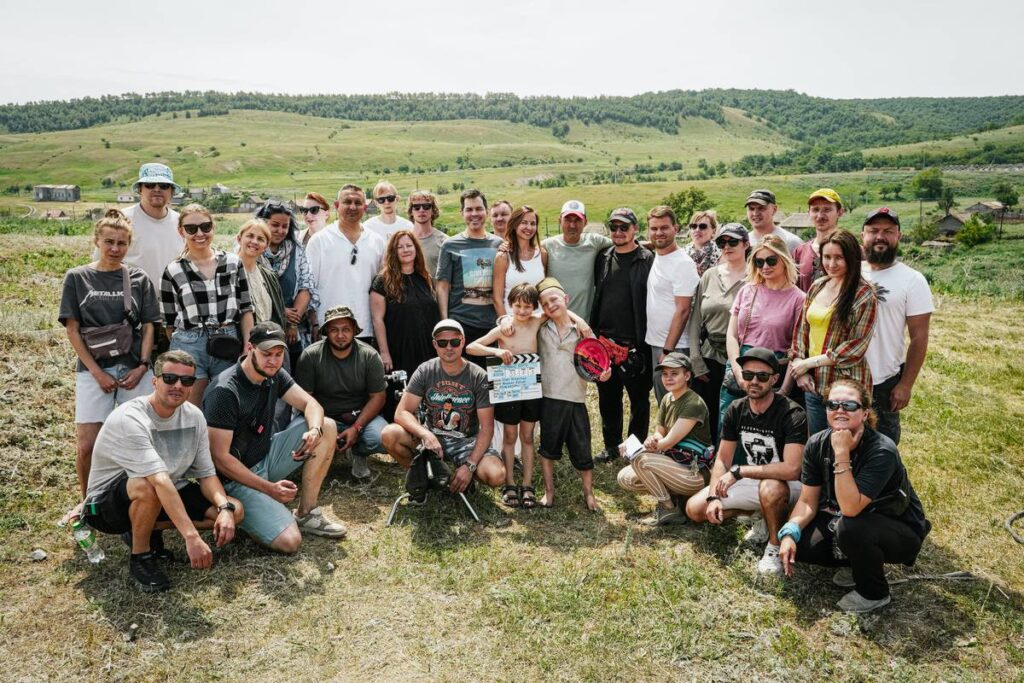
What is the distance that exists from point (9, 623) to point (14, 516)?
1679mm

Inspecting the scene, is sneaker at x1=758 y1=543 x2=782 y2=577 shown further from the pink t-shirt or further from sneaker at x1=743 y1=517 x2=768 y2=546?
the pink t-shirt

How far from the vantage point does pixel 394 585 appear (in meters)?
4.93

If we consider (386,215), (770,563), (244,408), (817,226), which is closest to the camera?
(770,563)

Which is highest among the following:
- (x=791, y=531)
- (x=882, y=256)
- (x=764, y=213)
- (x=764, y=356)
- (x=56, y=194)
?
(x=56, y=194)

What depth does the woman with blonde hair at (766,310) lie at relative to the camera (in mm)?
5660

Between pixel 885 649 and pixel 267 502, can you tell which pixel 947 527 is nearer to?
pixel 885 649

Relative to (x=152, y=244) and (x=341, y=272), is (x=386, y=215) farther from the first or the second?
(x=152, y=244)

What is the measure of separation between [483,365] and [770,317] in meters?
3.14

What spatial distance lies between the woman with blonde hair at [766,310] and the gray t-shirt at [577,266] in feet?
5.75

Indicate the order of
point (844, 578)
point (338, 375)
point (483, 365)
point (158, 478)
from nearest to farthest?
point (158, 478) < point (844, 578) < point (338, 375) < point (483, 365)

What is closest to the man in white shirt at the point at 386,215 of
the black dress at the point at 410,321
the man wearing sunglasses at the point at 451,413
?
the black dress at the point at 410,321

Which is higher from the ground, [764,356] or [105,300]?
[105,300]

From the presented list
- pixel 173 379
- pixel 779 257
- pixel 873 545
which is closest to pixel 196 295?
pixel 173 379

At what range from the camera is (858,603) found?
459 cm
